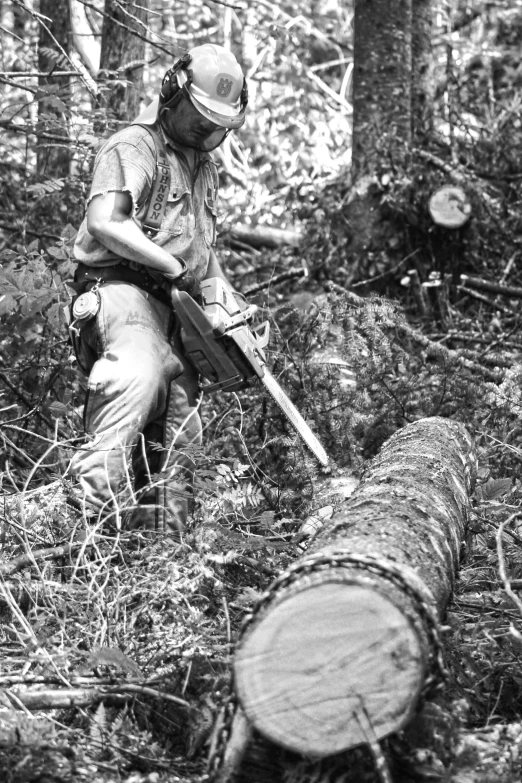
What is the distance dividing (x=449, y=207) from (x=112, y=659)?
525cm

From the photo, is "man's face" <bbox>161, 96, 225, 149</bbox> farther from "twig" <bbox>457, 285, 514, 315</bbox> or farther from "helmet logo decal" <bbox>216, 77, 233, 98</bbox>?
"twig" <bbox>457, 285, 514, 315</bbox>

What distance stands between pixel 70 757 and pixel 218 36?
11081mm

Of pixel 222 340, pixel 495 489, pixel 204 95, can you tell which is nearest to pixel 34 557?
pixel 222 340

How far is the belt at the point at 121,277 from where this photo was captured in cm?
436

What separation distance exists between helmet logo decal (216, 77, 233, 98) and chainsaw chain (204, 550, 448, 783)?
2496 mm

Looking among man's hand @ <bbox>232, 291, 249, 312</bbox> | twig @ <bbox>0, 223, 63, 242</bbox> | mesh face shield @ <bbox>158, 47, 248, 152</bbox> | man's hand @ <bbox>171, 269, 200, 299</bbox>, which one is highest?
mesh face shield @ <bbox>158, 47, 248, 152</bbox>

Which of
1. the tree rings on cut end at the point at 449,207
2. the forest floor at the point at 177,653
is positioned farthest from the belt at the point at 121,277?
the tree rings on cut end at the point at 449,207

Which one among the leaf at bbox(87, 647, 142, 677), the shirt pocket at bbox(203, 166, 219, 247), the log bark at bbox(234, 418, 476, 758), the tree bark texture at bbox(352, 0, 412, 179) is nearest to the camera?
the log bark at bbox(234, 418, 476, 758)

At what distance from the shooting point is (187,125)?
14.3ft

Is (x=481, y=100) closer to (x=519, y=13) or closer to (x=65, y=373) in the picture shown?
(x=519, y=13)

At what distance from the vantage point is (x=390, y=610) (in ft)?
7.60

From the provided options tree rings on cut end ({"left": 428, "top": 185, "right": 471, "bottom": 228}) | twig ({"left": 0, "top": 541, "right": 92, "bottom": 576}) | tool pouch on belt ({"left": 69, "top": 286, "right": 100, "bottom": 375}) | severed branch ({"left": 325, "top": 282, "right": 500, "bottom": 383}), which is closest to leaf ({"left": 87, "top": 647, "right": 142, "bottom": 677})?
twig ({"left": 0, "top": 541, "right": 92, "bottom": 576})

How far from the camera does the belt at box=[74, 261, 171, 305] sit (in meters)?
4.36

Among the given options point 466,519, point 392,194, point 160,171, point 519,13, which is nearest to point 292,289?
point 392,194
